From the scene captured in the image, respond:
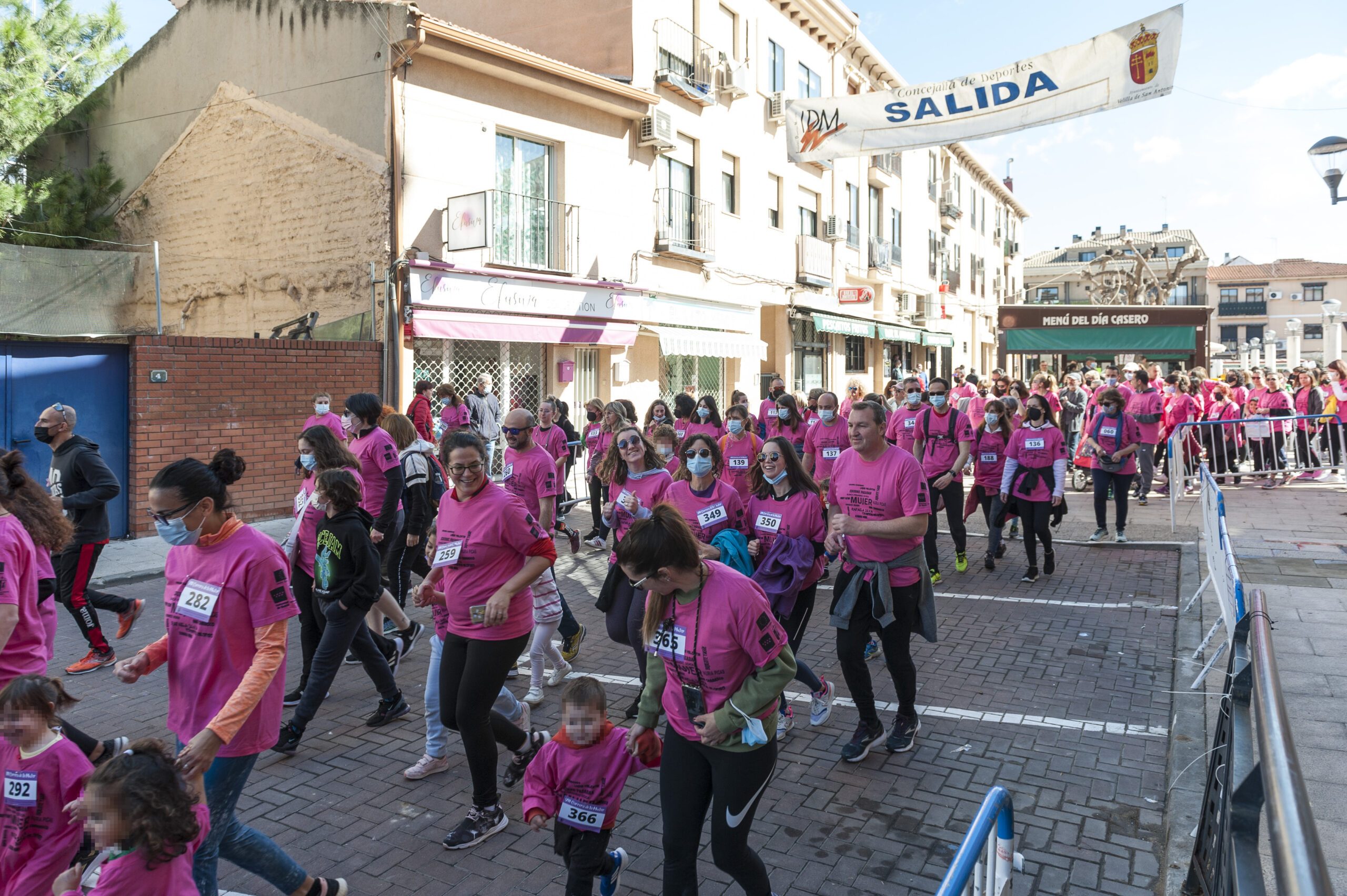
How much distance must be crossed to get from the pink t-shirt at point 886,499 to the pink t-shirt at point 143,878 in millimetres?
3476

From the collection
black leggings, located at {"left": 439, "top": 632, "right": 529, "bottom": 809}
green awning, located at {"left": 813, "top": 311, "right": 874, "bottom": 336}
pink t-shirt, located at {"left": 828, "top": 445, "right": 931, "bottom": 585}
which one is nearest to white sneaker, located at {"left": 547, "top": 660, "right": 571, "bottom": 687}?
black leggings, located at {"left": 439, "top": 632, "right": 529, "bottom": 809}

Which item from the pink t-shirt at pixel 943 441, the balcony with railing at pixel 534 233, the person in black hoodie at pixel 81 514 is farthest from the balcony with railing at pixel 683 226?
the person in black hoodie at pixel 81 514

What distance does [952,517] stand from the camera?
9094 mm

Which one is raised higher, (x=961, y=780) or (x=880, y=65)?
(x=880, y=65)

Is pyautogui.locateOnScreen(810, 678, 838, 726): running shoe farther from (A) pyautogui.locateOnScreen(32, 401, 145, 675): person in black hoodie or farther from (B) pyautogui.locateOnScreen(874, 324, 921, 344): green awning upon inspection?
(B) pyautogui.locateOnScreen(874, 324, 921, 344): green awning

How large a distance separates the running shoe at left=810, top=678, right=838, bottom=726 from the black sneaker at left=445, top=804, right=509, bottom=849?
6.84 ft

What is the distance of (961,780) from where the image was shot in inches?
181

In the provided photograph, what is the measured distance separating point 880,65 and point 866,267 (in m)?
7.00

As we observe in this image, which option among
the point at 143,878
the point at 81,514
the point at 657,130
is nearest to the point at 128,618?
the point at 81,514

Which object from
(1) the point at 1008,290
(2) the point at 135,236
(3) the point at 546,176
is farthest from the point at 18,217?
(1) the point at 1008,290

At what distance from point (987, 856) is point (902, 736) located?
2.65 meters

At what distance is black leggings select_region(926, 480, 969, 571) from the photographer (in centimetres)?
823

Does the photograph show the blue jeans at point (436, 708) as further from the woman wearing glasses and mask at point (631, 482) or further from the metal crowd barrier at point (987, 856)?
the metal crowd barrier at point (987, 856)

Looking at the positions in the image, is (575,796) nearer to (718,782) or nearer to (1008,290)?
(718,782)
